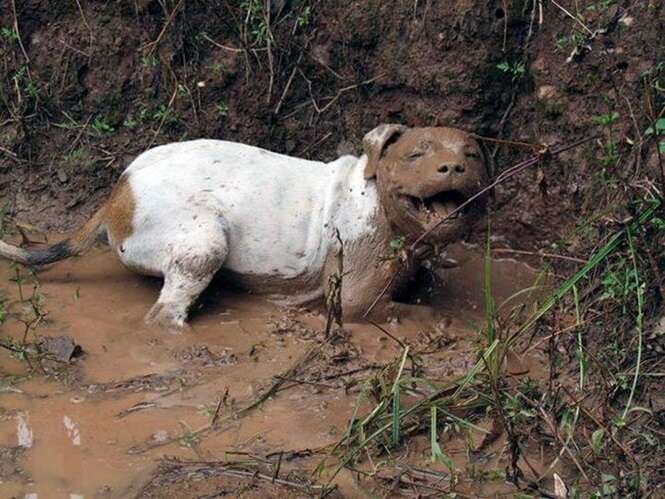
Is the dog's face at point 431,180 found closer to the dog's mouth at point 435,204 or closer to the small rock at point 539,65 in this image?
the dog's mouth at point 435,204

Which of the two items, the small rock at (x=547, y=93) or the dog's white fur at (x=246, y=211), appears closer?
the dog's white fur at (x=246, y=211)

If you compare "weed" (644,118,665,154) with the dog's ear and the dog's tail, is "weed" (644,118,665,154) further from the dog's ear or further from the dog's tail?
the dog's tail

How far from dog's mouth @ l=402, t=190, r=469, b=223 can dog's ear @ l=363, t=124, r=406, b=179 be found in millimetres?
327

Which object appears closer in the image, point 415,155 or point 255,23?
point 415,155

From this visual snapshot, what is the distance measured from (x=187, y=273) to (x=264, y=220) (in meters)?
0.49

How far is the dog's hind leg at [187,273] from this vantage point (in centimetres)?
576

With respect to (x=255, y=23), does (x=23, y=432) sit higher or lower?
lower

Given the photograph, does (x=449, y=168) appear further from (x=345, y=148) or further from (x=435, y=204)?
(x=345, y=148)

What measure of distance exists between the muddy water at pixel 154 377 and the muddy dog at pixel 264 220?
157mm


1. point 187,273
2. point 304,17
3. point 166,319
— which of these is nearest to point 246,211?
point 187,273

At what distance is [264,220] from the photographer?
6027 mm

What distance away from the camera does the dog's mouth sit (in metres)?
5.63

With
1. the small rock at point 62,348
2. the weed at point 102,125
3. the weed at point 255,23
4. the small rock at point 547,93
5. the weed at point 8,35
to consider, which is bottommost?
the small rock at point 62,348

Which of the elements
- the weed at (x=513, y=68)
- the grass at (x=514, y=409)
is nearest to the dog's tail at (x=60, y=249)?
the grass at (x=514, y=409)
